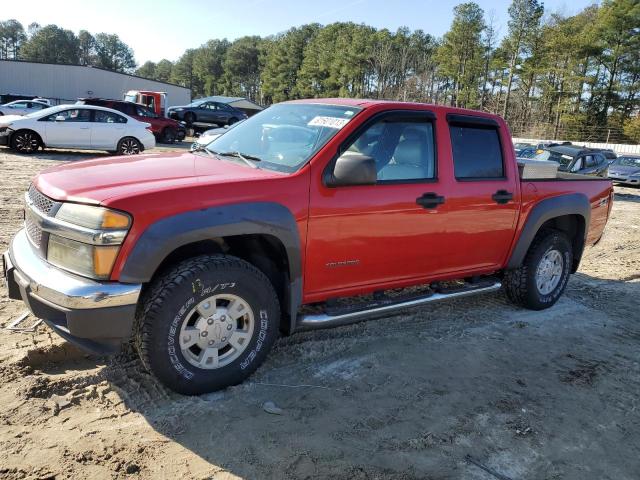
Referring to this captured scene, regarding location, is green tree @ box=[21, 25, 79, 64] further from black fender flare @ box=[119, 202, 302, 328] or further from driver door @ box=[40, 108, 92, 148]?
black fender flare @ box=[119, 202, 302, 328]

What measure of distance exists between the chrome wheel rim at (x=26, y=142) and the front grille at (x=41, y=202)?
13.1 metres

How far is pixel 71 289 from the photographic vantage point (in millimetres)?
2867

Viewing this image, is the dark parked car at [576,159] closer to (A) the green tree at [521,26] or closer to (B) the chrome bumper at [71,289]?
(B) the chrome bumper at [71,289]

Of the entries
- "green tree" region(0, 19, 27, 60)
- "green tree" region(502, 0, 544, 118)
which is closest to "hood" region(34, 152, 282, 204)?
"green tree" region(502, 0, 544, 118)

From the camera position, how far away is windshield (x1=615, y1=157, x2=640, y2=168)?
21.4 metres

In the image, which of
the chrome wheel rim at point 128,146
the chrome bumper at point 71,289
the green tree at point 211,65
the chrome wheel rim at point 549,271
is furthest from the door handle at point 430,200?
the green tree at point 211,65

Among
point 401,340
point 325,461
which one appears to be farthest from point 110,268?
point 401,340

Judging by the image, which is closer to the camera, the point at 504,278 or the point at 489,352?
the point at 489,352

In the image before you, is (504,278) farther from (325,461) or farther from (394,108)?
(325,461)

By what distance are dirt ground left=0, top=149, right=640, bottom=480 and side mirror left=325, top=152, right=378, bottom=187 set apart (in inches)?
54.1

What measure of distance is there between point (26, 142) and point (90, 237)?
555 inches

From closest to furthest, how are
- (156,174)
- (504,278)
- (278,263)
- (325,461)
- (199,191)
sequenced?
(325,461) < (199,191) < (156,174) < (278,263) < (504,278)

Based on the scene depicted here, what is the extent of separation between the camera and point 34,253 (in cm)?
329

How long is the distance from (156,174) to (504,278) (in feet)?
12.0
